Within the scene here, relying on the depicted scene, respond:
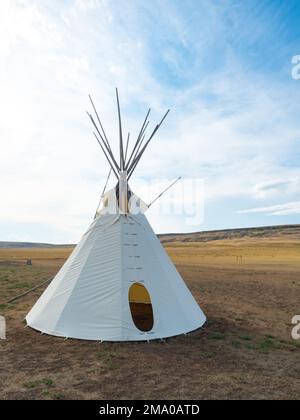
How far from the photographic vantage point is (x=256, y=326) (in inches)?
411

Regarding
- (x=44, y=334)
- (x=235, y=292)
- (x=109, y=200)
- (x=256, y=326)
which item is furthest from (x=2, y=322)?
(x=235, y=292)

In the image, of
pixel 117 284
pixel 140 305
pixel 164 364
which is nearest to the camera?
pixel 164 364

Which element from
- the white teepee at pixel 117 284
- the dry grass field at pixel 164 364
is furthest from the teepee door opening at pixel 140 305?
the dry grass field at pixel 164 364

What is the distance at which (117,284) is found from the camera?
855 cm

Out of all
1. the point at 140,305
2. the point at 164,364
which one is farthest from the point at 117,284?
the point at 140,305

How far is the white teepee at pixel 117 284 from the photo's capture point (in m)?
8.17

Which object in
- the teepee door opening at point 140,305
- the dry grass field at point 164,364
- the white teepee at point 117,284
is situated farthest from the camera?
the teepee door opening at point 140,305

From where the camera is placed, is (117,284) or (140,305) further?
(140,305)

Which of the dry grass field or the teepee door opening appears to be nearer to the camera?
the dry grass field

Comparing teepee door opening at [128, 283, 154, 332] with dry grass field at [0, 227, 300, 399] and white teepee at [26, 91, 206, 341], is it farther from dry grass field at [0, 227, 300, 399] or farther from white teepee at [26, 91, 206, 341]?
dry grass field at [0, 227, 300, 399]

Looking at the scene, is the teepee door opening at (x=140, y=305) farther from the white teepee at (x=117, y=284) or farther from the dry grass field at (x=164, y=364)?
the dry grass field at (x=164, y=364)

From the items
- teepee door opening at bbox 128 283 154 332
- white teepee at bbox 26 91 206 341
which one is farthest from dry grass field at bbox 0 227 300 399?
teepee door opening at bbox 128 283 154 332

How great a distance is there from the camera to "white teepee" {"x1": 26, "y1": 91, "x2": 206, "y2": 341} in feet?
26.8

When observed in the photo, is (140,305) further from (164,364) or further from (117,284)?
(164,364)
